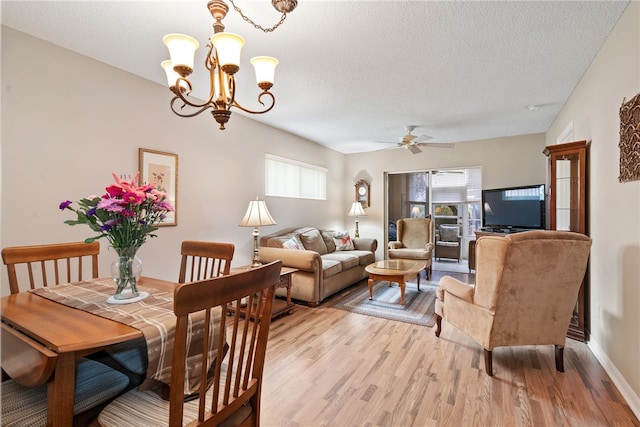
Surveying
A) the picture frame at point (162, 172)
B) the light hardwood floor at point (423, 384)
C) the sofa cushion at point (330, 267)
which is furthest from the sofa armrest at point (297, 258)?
the picture frame at point (162, 172)

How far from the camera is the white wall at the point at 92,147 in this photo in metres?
2.21

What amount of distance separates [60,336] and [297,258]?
280 cm

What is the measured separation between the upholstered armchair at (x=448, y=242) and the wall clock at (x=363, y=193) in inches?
67.3

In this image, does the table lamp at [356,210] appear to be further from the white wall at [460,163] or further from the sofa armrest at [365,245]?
the sofa armrest at [365,245]

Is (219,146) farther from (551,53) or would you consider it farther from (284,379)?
(551,53)

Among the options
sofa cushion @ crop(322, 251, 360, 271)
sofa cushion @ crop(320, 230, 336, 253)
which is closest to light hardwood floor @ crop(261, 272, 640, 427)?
sofa cushion @ crop(322, 251, 360, 271)

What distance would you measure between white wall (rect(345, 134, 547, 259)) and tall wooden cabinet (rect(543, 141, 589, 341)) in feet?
7.82

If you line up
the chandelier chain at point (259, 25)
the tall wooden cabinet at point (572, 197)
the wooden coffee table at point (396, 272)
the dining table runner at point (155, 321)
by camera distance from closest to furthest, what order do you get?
the dining table runner at point (155, 321), the chandelier chain at point (259, 25), the tall wooden cabinet at point (572, 197), the wooden coffee table at point (396, 272)

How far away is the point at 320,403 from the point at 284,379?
36cm

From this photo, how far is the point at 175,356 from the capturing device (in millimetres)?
790

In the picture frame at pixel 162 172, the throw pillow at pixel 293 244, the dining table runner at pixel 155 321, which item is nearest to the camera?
the dining table runner at pixel 155 321

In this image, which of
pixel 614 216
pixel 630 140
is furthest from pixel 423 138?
pixel 630 140

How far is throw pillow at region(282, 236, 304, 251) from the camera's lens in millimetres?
4104

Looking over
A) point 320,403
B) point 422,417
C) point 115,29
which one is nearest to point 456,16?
point 115,29
